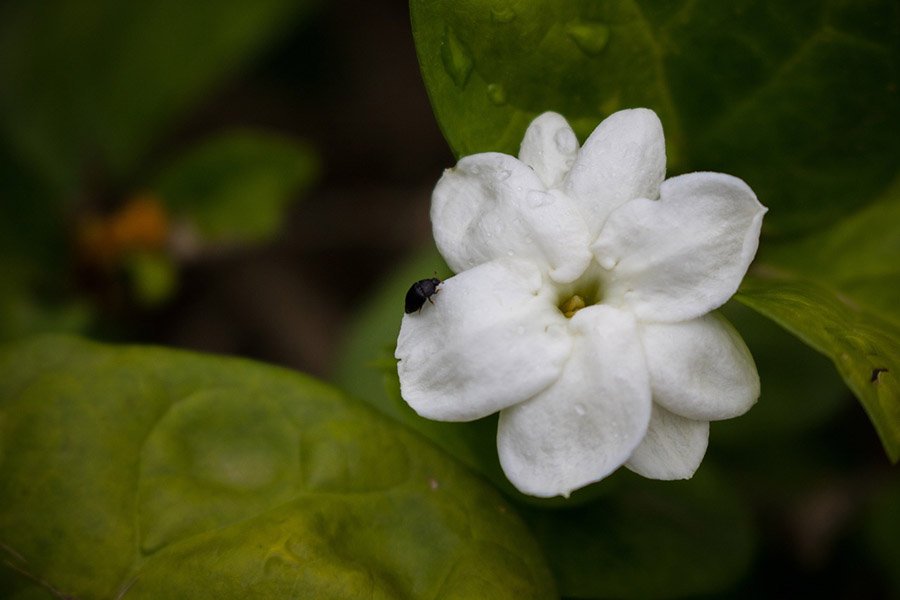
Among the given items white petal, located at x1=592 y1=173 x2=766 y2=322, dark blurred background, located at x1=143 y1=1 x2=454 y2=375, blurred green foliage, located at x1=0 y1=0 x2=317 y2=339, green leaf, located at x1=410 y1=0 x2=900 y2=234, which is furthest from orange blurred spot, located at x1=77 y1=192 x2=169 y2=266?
white petal, located at x1=592 y1=173 x2=766 y2=322

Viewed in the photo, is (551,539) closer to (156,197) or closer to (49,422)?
(49,422)

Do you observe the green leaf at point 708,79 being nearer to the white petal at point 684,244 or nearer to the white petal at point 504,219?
the white petal at point 504,219


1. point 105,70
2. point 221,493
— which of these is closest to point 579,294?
point 221,493

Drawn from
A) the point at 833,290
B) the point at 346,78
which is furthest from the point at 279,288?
the point at 833,290

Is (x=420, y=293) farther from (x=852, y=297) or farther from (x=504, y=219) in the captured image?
(x=852, y=297)

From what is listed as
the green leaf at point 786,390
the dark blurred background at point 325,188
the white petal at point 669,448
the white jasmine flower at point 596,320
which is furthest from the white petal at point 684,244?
the dark blurred background at point 325,188

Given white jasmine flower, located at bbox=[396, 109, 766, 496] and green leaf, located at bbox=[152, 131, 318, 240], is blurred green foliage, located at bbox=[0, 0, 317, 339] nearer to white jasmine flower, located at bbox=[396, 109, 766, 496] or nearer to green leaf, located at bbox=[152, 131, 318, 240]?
green leaf, located at bbox=[152, 131, 318, 240]
